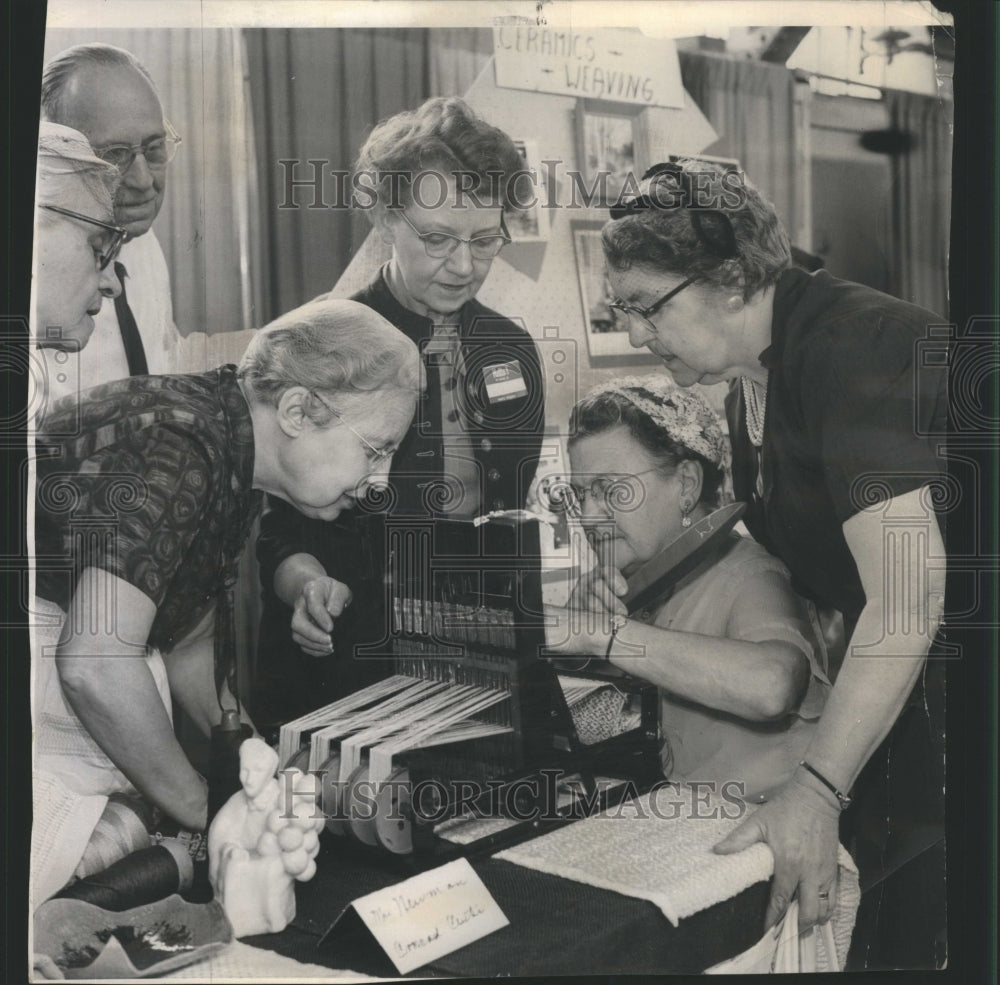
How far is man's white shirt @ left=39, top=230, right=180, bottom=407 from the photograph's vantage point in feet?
7.41

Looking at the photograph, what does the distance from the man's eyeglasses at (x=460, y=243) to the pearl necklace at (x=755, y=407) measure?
2.05 feet

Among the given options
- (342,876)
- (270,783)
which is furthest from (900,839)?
(270,783)

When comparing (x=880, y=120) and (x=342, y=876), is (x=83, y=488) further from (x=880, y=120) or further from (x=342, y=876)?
(x=880, y=120)

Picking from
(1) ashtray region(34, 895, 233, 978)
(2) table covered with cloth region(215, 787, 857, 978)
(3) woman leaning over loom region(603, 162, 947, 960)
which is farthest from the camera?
(3) woman leaning over loom region(603, 162, 947, 960)

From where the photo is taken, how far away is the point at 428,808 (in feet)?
7.42

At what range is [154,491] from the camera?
2227 mm

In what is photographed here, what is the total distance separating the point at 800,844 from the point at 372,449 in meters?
1.29

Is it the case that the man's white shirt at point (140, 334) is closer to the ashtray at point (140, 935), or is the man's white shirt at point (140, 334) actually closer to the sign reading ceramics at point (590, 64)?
the sign reading ceramics at point (590, 64)

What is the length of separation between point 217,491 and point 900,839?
1.74m

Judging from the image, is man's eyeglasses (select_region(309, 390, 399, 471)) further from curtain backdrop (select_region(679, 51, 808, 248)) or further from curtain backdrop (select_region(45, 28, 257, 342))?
curtain backdrop (select_region(679, 51, 808, 248))

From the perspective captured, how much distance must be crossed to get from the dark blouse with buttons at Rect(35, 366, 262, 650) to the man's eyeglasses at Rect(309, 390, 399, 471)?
0.19 m

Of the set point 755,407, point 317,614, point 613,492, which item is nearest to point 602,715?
point 613,492

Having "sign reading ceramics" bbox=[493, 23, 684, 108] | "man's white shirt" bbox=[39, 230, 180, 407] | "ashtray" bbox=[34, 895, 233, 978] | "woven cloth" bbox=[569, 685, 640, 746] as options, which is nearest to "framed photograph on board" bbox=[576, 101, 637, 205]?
"sign reading ceramics" bbox=[493, 23, 684, 108]

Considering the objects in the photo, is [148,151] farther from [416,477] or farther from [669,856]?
[669,856]
